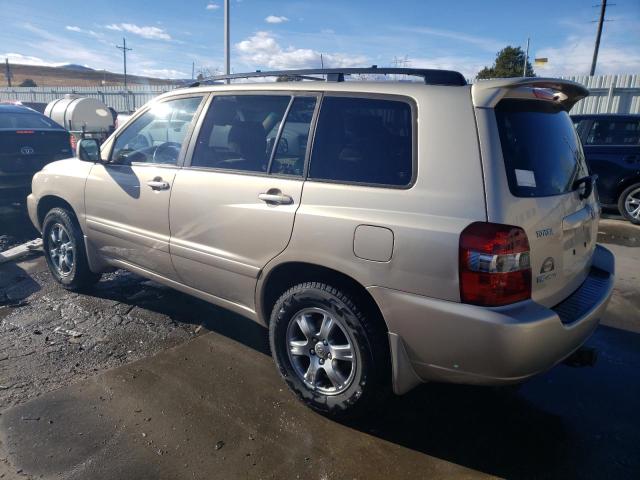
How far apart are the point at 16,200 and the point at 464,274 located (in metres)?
7.05

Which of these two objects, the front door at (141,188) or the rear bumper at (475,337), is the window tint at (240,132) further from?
the rear bumper at (475,337)

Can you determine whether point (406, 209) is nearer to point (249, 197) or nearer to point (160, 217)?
point (249, 197)

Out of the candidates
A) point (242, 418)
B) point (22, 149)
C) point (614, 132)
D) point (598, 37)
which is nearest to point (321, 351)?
point (242, 418)

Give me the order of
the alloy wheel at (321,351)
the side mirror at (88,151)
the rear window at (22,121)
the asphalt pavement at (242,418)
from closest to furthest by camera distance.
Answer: the asphalt pavement at (242,418)
the alloy wheel at (321,351)
the side mirror at (88,151)
the rear window at (22,121)

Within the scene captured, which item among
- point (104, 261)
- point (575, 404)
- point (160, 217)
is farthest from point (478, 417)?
point (104, 261)

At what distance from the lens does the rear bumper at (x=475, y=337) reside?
2088mm

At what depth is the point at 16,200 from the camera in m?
6.94

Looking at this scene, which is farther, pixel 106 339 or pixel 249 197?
pixel 106 339

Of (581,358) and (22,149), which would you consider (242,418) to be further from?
(22,149)

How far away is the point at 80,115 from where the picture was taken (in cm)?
1688

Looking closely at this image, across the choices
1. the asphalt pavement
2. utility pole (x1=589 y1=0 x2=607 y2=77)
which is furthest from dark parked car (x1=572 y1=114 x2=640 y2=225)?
utility pole (x1=589 y1=0 x2=607 y2=77)

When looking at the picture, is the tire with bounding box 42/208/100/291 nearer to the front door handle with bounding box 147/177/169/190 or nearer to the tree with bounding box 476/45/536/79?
the front door handle with bounding box 147/177/169/190

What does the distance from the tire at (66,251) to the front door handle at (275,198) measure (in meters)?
2.40

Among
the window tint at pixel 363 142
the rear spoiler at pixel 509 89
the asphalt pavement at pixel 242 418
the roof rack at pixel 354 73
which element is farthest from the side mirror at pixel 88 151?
the rear spoiler at pixel 509 89
